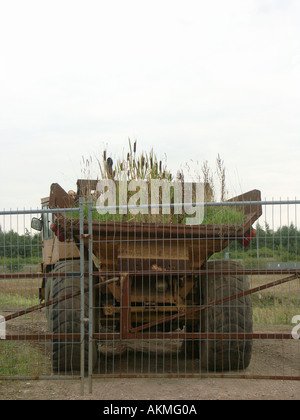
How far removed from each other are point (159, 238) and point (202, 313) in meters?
1.16

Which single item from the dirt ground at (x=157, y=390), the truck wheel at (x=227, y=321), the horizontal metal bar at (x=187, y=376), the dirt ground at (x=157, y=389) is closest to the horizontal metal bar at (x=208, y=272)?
the truck wheel at (x=227, y=321)

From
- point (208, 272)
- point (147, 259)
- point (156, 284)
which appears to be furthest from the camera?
point (147, 259)

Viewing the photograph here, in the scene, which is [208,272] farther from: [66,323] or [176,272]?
[66,323]

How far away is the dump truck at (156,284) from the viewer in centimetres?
616

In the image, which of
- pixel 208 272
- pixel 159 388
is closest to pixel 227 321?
pixel 208 272

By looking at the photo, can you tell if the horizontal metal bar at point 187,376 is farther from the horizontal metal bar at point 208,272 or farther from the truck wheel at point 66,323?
the horizontal metal bar at point 208,272

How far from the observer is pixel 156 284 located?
614 cm

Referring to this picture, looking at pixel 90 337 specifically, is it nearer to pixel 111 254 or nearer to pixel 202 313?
pixel 111 254

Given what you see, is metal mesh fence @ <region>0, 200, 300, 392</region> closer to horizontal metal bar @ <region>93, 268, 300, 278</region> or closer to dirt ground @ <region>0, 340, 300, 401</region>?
horizontal metal bar @ <region>93, 268, 300, 278</region>

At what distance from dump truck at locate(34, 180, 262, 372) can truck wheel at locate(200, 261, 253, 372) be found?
0.4 inches

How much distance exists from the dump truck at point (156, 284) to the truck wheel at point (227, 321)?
0.01 metres

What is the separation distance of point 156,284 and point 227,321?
3.23 ft

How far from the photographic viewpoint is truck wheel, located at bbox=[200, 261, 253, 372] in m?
6.45

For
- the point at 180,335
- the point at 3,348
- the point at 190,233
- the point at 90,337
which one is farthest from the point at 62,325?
the point at 3,348
